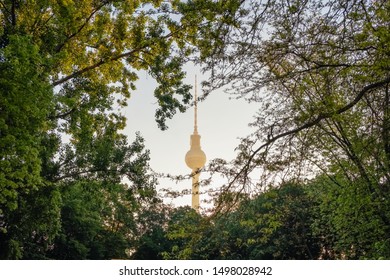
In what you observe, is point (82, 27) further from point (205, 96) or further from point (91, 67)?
point (205, 96)

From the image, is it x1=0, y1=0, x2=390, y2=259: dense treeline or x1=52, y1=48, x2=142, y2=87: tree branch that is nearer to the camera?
x1=0, y1=0, x2=390, y2=259: dense treeline

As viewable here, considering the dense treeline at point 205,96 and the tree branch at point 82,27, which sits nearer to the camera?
the dense treeline at point 205,96

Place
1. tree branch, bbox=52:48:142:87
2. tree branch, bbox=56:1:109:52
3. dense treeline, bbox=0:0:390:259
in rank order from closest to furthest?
dense treeline, bbox=0:0:390:259
tree branch, bbox=56:1:109:52
tree branch, bbox=52:48:142:87

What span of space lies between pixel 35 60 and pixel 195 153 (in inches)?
3991

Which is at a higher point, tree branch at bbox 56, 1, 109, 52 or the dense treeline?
tree branch at bbox 56, 1, 109, 52

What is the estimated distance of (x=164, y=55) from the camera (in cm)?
1614

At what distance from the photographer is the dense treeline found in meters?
7.11

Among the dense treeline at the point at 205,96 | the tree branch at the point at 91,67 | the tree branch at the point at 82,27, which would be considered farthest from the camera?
the tree branch at the point at 91,67

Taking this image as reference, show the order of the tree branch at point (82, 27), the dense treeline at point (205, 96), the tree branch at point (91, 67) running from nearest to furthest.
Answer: the dense treeline at point (205, 96), the tree branch at point (82, 27), the tree branch at point (91, 67)

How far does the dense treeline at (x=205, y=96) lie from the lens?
7.11 m

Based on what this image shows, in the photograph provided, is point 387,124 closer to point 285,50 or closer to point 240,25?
point 285,50

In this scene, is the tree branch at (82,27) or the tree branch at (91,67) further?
the tree branch at (91,67)

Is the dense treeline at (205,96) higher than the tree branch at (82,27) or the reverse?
the reverse

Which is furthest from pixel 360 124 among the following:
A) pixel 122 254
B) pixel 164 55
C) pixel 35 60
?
pixel 122 254
